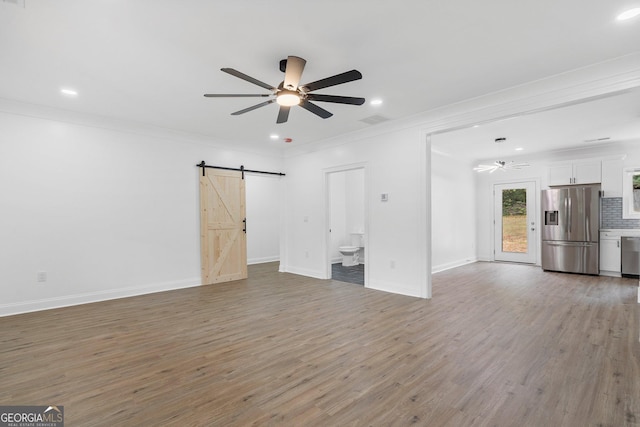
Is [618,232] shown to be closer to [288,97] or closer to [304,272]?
[304,272]

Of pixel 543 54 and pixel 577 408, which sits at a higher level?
pixel 543 54

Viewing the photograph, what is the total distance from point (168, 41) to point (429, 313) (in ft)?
14.0

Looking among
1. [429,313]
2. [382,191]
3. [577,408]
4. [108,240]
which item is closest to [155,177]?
[108,240]

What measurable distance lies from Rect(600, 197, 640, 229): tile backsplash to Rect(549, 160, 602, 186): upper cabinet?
1.63 feet

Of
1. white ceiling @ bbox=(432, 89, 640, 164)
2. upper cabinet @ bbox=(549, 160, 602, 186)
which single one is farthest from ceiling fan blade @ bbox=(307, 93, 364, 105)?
upper cabinet @ bbox=(549, 160, 602, 186)

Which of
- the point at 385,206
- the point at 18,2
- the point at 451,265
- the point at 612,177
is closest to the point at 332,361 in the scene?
the point at 385,206

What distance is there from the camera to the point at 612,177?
670 centimetres

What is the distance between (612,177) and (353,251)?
5928mm

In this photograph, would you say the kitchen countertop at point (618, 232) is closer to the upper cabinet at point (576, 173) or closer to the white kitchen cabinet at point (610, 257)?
the white kitchen cabinet at point (610, 257)

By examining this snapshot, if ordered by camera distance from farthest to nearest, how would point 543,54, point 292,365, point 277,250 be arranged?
point 277,250
point 543,54
point 292,365

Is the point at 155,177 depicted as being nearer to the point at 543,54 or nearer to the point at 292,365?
the point at 292,365

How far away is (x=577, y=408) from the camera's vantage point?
82.3 inches

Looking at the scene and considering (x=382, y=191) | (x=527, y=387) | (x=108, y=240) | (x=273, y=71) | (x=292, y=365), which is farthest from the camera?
(x=382, y=191)

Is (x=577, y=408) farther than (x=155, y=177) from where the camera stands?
No
